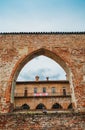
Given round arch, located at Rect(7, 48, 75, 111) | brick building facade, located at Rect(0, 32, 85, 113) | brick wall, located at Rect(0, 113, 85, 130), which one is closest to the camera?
brick wall, located at Rect(0, 113, 85, 130)

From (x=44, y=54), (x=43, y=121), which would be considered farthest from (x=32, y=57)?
(x=43, y=121)

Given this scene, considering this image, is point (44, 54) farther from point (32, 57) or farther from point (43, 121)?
point (43, 121)

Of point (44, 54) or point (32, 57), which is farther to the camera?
point (44, 54)

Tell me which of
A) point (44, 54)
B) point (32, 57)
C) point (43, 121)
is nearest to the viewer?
point (43, 121)

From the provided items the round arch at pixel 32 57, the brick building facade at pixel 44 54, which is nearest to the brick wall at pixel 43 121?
the brick building facade at pixel 44 54

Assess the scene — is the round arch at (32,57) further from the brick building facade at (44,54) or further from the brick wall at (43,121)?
the brick wall at (43,121)

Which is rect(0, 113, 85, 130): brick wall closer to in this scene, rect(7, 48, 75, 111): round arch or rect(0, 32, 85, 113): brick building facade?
rect(0, 32, 85, 113): brick building facade

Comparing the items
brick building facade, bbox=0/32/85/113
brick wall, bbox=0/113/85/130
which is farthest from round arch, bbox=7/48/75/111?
brick wall, bbox=0/113/85/130

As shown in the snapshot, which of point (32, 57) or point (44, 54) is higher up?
point (44, 54)

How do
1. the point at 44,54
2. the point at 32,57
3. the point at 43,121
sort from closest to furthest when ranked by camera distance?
1. the point at 43,121
2. the point at 32,57
3. the point at 44,54

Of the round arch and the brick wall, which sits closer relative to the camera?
the brick wall

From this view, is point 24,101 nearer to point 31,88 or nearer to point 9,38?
point 31,88

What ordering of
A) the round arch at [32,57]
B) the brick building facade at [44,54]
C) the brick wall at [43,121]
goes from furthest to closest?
1. the round arch at [32,57]
2. the brick building facade at [44,54]
3. the brick wall at [43,121]

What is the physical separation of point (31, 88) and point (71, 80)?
65.4 ft
